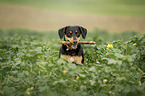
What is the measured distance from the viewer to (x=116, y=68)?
3641mm

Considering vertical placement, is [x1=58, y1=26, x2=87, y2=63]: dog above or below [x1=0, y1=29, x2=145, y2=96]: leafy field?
above

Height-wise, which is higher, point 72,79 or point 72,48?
point 72,48

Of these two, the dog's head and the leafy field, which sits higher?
the dog's head

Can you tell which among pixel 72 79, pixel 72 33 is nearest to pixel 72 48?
pixel 72 33

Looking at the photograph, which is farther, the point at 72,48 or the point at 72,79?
the point at 72,48

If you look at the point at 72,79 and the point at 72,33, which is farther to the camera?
the point at 72,33

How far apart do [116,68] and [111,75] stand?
52 centimetres

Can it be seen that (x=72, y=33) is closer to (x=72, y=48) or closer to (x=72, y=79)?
(x=72, y=48)

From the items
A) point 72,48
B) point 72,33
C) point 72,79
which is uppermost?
point 72,33

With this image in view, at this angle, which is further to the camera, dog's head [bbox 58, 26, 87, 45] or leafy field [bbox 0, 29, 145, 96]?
dog's head [bbox 58, 26, 87, 45]

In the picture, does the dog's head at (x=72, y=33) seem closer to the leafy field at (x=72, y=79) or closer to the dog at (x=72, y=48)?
the dog at (x=72, y=48)

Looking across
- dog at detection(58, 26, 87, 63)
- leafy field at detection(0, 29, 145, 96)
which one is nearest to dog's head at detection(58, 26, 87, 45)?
dog at detection(58, 26, 87, 63)

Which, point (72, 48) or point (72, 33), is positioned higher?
point (72, 33)

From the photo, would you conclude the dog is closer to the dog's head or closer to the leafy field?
the dog's head
